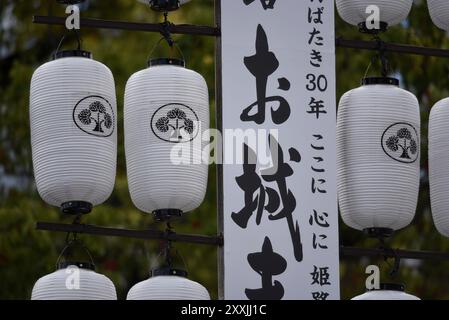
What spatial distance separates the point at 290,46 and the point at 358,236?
5.18 m

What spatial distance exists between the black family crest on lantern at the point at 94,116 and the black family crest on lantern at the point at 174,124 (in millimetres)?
249

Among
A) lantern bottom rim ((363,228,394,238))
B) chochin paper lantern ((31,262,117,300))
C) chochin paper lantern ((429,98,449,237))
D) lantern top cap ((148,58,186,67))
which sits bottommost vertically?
chochin paper lantern ((31,262,117,300))

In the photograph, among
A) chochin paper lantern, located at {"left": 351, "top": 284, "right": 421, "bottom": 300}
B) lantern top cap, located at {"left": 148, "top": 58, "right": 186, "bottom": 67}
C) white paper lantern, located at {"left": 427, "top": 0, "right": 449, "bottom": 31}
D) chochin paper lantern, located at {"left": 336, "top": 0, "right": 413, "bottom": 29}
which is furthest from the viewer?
white paper lantern, located at {"left": 427, "top": 0, "right": 449, "bottom": 31}

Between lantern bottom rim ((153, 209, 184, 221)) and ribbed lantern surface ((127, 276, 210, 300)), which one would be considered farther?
lantern bottom rim ((153, 209, 184, 221))

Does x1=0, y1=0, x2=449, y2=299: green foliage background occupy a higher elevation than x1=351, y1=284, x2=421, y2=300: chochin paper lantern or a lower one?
higher

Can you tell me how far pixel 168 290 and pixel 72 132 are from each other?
3.12ft

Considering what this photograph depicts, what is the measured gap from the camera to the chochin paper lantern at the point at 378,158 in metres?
8.96

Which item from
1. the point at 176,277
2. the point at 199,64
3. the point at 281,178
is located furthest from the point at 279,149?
the point at 199,64

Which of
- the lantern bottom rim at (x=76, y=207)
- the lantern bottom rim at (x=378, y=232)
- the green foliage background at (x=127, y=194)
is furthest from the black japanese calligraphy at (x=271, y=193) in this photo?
the green foliage background at (x=127, y=194)

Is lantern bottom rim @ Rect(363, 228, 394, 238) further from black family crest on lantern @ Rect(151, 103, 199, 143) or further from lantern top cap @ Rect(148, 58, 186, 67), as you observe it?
lantern top cap @ Rect(148, 58, 186, 67)

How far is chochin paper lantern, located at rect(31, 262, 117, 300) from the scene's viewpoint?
8516mm

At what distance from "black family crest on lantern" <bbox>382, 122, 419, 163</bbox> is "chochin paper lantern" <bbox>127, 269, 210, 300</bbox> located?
1300 millimetres

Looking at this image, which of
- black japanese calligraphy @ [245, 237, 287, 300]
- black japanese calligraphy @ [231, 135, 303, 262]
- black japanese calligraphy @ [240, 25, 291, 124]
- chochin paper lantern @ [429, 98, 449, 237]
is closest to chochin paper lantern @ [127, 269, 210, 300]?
black japanese calligraphy @ [245, 237, 287, 300]

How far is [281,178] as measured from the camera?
8.84 m
